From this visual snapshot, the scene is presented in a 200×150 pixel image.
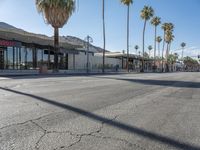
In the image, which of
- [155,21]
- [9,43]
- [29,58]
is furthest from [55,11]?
[155,21]

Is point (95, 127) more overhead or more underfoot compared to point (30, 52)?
more underfoot

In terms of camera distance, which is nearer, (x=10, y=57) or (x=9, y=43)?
(x=9, y=43)

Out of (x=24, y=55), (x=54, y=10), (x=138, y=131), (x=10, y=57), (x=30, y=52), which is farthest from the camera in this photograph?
(x=30, y=52)

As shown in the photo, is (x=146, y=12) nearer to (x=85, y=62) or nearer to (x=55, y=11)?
(x=85, y=62)

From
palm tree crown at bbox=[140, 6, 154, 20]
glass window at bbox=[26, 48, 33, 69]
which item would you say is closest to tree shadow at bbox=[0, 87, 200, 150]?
glass window at bbox=[26, 48, 33, 69]

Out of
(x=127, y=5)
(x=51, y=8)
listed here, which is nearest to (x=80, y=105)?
(x=51, y=8)

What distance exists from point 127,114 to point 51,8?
119 feet

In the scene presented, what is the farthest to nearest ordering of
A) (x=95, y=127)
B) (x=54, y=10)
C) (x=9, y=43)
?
(x=54, y=10), (x=9, y=43), (x=95, y=127)

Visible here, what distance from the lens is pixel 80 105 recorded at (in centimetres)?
1039

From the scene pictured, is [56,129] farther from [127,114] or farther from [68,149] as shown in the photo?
[127,114]

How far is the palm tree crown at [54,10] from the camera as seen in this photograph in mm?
43188

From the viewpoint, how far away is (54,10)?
1714 inches

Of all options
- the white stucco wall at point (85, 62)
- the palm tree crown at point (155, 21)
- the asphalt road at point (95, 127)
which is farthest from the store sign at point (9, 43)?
the palm tree crown at point (155, 21)

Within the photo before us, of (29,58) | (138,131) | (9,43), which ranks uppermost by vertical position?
(9,43)
